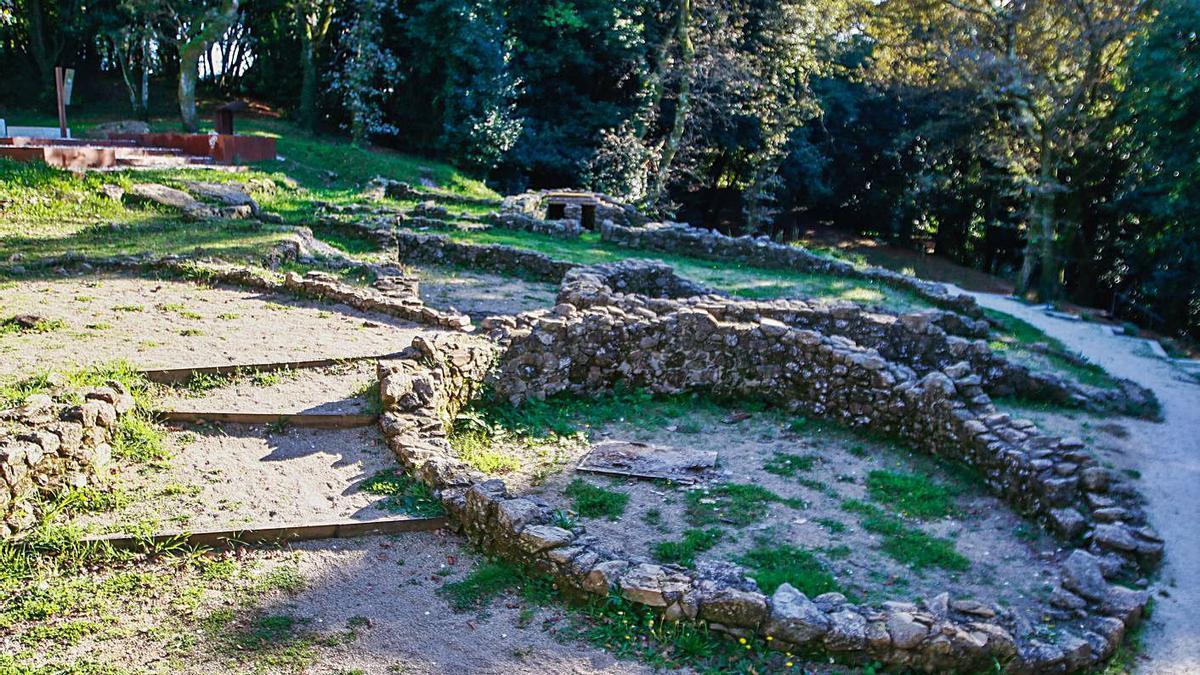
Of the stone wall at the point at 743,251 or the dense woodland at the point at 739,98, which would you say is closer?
the stone wall at the point at 743,251

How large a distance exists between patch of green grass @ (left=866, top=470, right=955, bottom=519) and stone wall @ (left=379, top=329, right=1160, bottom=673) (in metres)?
0.50

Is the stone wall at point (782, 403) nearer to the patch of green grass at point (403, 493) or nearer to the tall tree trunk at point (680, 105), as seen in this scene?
the patch of green grass at point (403, 493)

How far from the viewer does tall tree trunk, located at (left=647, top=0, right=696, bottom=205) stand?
2774 cm

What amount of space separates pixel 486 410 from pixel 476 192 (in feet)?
60.7

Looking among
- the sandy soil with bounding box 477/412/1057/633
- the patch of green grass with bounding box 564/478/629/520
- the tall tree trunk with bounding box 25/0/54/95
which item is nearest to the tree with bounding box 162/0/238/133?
the tall tree trunk with bounding box 25/0/54/95

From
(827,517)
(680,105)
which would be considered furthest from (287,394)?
(680,105)

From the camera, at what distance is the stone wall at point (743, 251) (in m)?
16.4

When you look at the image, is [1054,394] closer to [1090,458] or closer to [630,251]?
[1090,458]

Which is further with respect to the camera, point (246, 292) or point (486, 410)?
point (246, 292)

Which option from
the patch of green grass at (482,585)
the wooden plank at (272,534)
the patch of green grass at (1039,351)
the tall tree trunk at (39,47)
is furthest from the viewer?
the tall tree trunk at (39,47)

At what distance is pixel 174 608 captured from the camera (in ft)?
15.4

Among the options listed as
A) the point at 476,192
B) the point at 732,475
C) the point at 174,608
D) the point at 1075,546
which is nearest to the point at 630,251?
the point at 476,192

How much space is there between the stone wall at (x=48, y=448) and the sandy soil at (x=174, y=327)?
1.15 m

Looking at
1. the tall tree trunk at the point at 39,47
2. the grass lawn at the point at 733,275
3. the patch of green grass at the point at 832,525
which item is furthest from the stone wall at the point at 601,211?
the tall tree trunk at the point at 39,47
